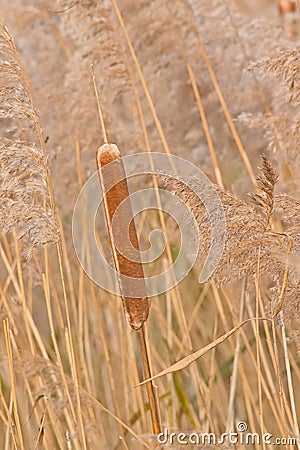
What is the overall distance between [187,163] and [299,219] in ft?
2.77

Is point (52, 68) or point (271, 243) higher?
point (52, 68)

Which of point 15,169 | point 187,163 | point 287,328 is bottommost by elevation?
point 287,328

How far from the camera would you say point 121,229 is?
1.10m

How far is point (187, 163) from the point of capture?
2.03 meters

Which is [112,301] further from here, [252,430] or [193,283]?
[252,430]

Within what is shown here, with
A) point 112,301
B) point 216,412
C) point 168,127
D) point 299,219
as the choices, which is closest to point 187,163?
point 168,127

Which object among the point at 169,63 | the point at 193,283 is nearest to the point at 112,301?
the point at 193,283

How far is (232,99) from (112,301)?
744 millimetres

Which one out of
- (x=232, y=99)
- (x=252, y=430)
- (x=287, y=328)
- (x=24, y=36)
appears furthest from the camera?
(x=24, y=36)

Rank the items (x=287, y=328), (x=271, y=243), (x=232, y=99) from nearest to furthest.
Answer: (x=271, y=243), (x=287, y=328), (x=232, y=99)

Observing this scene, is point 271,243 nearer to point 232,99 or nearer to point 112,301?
point 112,301

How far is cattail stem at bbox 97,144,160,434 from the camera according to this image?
1.08 metres

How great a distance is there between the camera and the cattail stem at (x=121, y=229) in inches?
42.5

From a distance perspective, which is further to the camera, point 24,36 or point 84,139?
point 24,36
